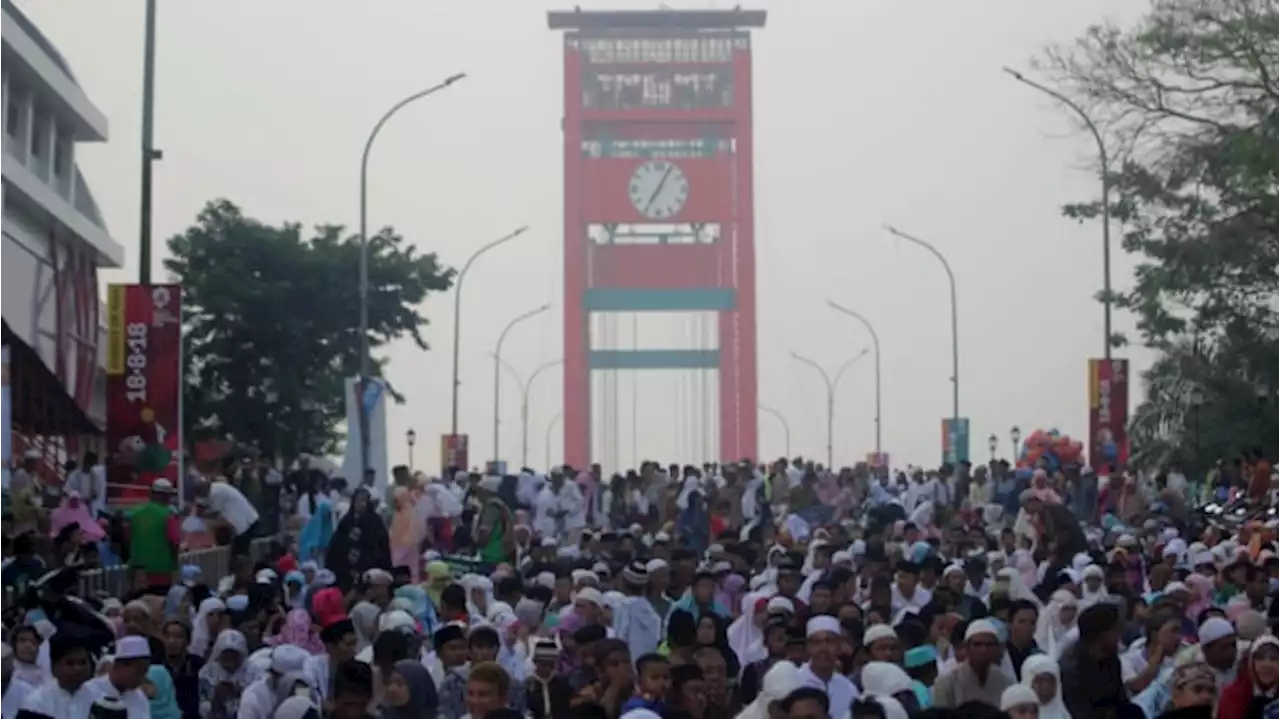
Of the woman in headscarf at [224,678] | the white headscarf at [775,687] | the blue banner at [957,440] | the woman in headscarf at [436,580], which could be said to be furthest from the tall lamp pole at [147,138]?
the blue banner at [957,440]

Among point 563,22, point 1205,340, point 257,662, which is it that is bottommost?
point 257,662

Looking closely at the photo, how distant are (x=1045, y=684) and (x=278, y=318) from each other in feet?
118

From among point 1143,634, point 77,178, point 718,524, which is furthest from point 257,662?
point 77,178

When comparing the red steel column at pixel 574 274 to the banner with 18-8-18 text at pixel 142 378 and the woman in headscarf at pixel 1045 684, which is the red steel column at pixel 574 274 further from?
the woman in headscarf at pixel 1045 684

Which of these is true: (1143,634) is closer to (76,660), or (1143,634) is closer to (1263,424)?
(76,660)

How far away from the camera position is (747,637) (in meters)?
15.6

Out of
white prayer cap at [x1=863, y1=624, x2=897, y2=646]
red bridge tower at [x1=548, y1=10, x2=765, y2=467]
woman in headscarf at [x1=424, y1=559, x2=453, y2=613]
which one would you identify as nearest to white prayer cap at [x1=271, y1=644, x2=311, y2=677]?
white prayer cap at [x1=863, y1=624, x2=897, y2=646]

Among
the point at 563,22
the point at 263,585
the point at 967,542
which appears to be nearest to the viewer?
the point at 263,585

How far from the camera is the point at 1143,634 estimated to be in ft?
50.9

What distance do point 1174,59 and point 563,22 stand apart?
4748 cm

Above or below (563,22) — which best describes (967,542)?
below

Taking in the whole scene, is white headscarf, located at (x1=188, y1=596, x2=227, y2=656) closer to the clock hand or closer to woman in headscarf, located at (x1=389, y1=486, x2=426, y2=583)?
woman in headscarf, located at (x1=389, y1=486, x2=426, y2=583)

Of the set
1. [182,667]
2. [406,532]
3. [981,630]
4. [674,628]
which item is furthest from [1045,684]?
[406,532]

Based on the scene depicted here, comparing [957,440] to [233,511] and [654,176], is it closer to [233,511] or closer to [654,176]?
[654,176]
